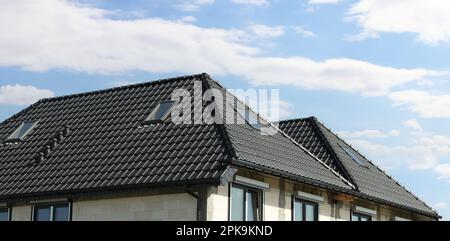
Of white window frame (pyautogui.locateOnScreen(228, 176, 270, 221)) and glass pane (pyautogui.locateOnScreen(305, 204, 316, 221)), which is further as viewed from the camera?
glass pane (pyautogui.locateOnScreen(305, 204, 316, 221))

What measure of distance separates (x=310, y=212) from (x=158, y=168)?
5266 millimetres

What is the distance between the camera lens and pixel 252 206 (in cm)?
2217

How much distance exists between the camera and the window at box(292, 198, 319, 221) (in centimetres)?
2395

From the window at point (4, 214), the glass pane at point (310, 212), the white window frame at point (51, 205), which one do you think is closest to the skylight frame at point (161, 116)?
the white window frame at point (51, 205)

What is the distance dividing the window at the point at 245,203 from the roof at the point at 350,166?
20.4 feet

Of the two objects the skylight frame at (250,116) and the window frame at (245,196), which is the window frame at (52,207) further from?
the skylight frame at (250,116)

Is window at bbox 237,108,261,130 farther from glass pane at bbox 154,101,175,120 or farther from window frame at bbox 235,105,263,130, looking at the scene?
glass pane at bbox 154,101,175,120

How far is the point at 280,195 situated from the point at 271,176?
748mm

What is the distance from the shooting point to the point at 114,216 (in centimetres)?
2181

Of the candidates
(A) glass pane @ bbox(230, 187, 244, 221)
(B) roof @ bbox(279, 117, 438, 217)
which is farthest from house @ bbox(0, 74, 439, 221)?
(B) roof @ bbox(279, 117, 438, 217)

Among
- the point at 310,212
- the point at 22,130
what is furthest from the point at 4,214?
the point at 310,212

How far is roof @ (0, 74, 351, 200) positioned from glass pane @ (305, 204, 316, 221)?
0.84 meters
